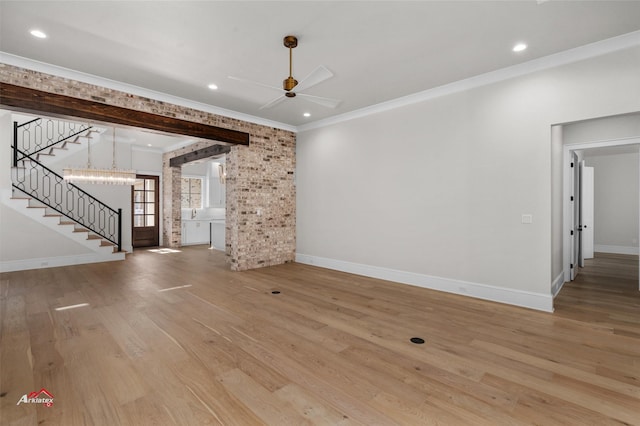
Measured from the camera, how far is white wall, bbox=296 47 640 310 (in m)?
3.61

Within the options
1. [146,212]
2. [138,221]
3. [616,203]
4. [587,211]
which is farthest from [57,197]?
[616,203]

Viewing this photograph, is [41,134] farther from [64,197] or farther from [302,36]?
[302,36]

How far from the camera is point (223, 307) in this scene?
381 cm

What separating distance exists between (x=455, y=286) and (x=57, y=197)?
29.8 feet

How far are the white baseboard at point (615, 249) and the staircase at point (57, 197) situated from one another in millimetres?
12879

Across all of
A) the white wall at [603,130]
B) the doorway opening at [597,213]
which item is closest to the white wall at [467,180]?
the white wall at [603,130]

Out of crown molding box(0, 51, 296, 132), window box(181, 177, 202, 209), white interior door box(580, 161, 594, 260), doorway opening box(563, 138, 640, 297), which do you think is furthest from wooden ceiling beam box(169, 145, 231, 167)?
white interior door box(580, 161, 594, 260)

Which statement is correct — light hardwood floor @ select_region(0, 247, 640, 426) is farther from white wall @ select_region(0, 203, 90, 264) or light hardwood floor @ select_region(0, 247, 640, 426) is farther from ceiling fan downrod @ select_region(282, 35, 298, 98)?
ceiling fan downrod @ select_region(282, 35, 298, 98)

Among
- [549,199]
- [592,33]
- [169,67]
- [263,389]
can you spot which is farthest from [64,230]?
[592,33]

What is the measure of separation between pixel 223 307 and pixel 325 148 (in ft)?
12.8

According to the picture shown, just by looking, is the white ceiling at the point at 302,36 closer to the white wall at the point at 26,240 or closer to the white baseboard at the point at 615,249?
the white wall at the point at 26,240

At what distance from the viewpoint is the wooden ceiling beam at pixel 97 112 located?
12.2ft

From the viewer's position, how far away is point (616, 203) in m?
8.06

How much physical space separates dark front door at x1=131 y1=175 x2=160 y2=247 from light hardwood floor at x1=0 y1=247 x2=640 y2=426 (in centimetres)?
472
